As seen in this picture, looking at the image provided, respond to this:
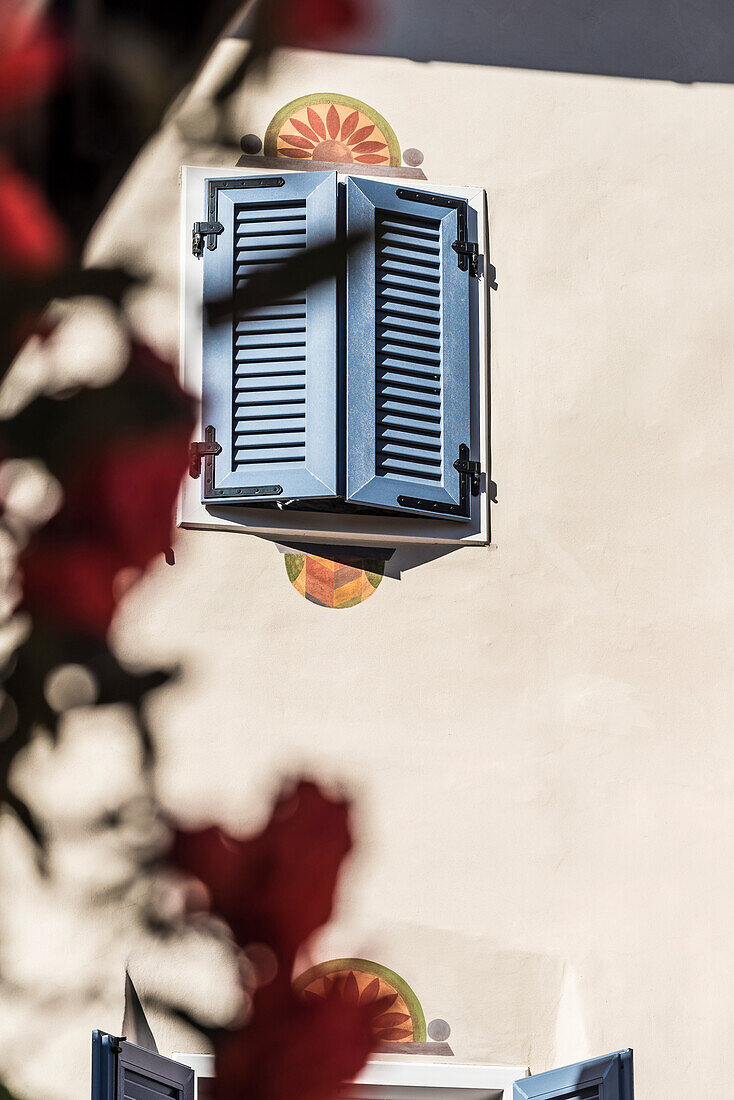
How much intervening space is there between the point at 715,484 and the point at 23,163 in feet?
8.21

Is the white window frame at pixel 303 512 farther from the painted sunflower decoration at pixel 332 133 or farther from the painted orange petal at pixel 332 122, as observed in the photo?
the painted orange petal at pixel 332 122

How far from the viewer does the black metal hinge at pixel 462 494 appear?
525 cm

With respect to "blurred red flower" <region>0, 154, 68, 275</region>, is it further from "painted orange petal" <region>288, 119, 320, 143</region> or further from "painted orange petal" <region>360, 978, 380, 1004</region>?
"painted orange petal" <region>360, 978, 380, 1004</region>

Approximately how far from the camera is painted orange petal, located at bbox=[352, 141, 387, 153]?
18.4 ft

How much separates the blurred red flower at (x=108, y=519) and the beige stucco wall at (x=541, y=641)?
92mm

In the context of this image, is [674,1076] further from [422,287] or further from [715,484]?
[422,287]

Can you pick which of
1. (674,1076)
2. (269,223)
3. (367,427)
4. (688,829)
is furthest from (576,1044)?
(269,223)

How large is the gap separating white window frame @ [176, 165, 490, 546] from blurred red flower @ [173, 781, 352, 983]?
80cm

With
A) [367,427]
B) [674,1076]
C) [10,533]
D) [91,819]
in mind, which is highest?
[367,427]

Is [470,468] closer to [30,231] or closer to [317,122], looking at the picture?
[317,122]

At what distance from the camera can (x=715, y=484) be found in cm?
551

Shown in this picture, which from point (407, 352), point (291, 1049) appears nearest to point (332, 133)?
point (407, 352)

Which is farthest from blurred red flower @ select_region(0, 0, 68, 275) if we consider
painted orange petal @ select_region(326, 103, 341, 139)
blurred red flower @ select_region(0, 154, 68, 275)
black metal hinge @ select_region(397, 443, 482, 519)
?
black metal hinge @ select_region(397, 443, 482, 519)

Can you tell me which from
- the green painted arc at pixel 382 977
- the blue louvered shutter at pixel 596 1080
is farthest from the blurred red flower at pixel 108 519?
the blue louvered shutter at pixel 596 1080
